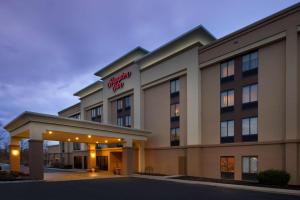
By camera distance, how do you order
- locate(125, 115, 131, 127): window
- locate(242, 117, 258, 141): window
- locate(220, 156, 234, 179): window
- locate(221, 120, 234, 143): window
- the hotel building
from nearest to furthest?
the hotel building → locate(242, 117, 258, 141): window → locate(220, 156, 234, 179): window → locate(221, 120, 234, 143): window → locate(125, 115, 131, 127): window

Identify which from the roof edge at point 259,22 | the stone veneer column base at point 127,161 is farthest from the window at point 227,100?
the stone veneer column base at point 127,161

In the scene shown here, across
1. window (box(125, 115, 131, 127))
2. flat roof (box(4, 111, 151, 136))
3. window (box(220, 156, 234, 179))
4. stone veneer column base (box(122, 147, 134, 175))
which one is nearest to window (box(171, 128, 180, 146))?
flat roof (box(4, 111, 151, 136))

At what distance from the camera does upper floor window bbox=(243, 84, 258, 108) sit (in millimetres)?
21594

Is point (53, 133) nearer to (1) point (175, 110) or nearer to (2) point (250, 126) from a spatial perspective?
(1) point (175, 110)

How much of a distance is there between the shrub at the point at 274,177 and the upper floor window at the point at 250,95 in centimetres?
→ 614

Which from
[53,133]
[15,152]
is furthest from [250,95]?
[15,152]

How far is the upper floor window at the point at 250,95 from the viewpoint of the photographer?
21594 mm

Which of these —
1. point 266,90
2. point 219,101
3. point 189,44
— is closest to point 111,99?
point 189,44

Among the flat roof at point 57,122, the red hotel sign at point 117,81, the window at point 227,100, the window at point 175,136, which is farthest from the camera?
the red hotel sign at point 117,81

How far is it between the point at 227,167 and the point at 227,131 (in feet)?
11.4

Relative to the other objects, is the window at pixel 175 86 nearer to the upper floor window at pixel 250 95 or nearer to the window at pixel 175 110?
the window at pixel 175 110

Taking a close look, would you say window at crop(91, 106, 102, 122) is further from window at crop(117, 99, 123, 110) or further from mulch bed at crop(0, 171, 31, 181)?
mulch bed at crop(0, 171, 31, 181)

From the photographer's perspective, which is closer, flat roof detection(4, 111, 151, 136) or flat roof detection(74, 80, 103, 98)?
flat roof detection(4, 111, 151, 136)

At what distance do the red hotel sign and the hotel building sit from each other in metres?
0.31
